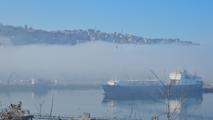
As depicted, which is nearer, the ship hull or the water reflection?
the water reflection

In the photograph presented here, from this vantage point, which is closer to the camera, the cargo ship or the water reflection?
the water reflection

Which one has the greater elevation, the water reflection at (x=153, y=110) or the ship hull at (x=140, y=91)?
the ship hull at (x=140, y=91)

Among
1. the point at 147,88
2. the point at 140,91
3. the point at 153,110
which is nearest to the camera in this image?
the point at 153,110

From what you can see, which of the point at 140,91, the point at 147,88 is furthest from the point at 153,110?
the point at 147,88

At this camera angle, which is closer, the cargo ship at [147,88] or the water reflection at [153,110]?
the water reflection at [153,110]

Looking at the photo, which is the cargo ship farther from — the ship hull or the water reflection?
the water reflection

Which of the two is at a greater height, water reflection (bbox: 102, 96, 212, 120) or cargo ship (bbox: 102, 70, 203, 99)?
cargo ship (bbox: 102, 70, 203, 99)

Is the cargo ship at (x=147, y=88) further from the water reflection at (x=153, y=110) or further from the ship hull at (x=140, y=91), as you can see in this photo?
the water reflection at (x=153, y=110)

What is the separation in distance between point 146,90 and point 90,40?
109611 millimetres

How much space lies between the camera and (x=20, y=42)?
6339 inches

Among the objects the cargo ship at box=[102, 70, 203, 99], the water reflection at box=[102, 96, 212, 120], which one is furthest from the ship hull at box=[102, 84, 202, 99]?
the water reflection at box=[102, 96, 212, 120]

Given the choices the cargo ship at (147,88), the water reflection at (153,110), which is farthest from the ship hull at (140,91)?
the water reflection at (153,110)

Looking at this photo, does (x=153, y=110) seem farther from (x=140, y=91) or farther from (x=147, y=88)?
(x=147, y=88)

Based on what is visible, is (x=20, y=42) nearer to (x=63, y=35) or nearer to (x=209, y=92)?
(x=63, y=35)
